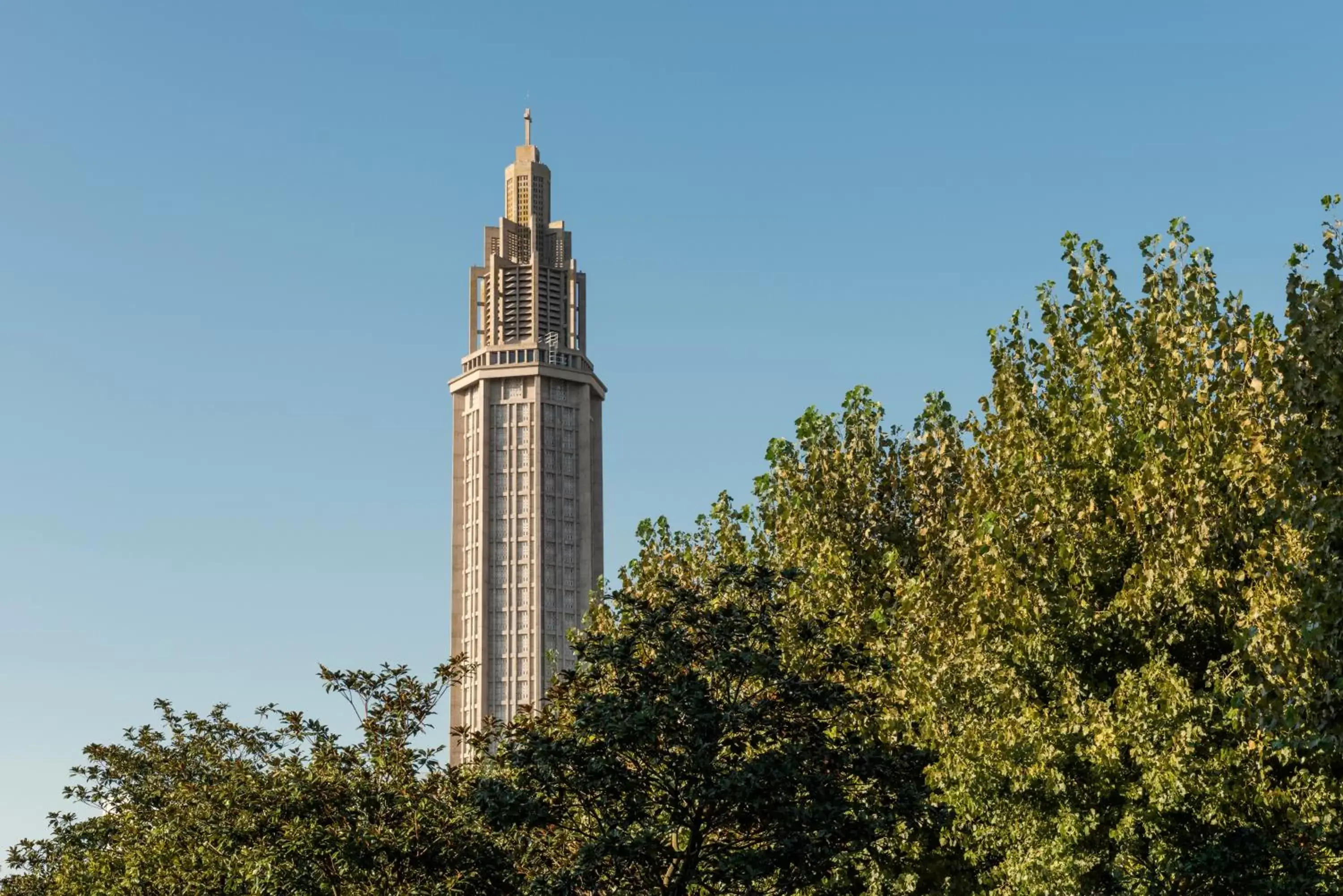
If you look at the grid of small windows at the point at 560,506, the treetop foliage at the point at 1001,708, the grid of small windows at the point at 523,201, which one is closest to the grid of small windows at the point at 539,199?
the grid of small windows at the point at 523,201

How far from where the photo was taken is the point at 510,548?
361ft

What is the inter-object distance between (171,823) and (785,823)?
40.3 ft

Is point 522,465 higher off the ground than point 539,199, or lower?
lower

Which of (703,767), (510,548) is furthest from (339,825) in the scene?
(510,548)

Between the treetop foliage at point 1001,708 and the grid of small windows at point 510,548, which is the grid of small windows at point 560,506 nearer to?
the grid of small windows at point 510,548

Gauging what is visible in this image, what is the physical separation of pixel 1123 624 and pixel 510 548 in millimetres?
89978

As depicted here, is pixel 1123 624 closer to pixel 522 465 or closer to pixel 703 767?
pixel 703 767

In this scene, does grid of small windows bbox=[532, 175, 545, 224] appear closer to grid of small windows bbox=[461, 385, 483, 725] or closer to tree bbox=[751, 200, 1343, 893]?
grid of small windows bbox=[461, 385, 483, 725]

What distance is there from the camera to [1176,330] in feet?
76.4

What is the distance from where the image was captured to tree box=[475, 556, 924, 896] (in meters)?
17.9

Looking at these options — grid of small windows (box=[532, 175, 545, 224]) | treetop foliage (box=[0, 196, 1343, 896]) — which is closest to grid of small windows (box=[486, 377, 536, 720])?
grid of small windows (box=[532, 175, 545, 224])

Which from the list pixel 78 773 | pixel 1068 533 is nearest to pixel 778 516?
pixel 1068 533

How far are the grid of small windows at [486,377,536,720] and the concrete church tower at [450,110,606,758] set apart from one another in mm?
87

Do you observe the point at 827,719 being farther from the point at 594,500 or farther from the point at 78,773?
the point at 594,500
